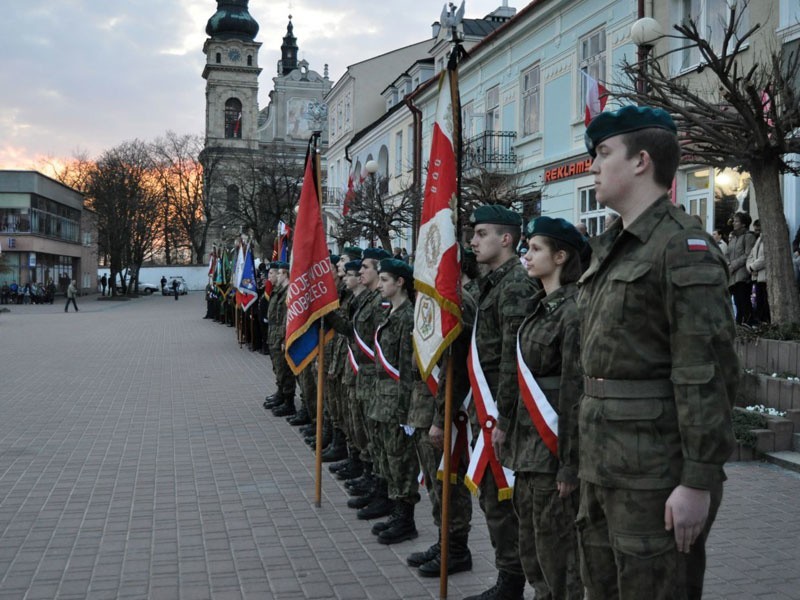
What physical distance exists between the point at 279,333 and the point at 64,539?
19.7ft

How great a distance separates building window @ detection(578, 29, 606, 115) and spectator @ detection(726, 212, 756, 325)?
26.5 feet

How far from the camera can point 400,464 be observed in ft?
20.3

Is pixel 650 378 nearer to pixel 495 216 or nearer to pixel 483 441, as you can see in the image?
pixel 483 441

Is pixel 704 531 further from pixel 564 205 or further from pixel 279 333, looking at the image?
pixel 564 205

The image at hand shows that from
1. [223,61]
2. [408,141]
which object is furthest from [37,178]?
[223,61]

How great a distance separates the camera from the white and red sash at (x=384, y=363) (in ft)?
20.5

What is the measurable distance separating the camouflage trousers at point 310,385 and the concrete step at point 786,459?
4777 mm

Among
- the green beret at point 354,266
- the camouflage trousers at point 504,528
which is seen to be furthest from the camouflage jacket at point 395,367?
the green beret at point 354,266

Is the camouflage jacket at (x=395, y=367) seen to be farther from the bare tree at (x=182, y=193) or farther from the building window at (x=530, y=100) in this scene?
the bare tree at (x=182, y=193)

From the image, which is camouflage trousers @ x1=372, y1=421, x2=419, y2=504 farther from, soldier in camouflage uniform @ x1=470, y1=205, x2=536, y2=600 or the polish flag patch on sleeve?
the polish flag patch on sleeve

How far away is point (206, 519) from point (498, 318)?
341cm

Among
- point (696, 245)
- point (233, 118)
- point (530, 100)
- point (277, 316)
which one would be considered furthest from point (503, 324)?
point (233, 118)

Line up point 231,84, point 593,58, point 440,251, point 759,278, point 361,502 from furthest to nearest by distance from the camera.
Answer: point 231,84, point 593,58, point 759,278, point 361,502, point 440,251

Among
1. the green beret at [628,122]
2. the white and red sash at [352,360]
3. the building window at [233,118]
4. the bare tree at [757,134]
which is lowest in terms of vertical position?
the white and red sash at [352,360]
